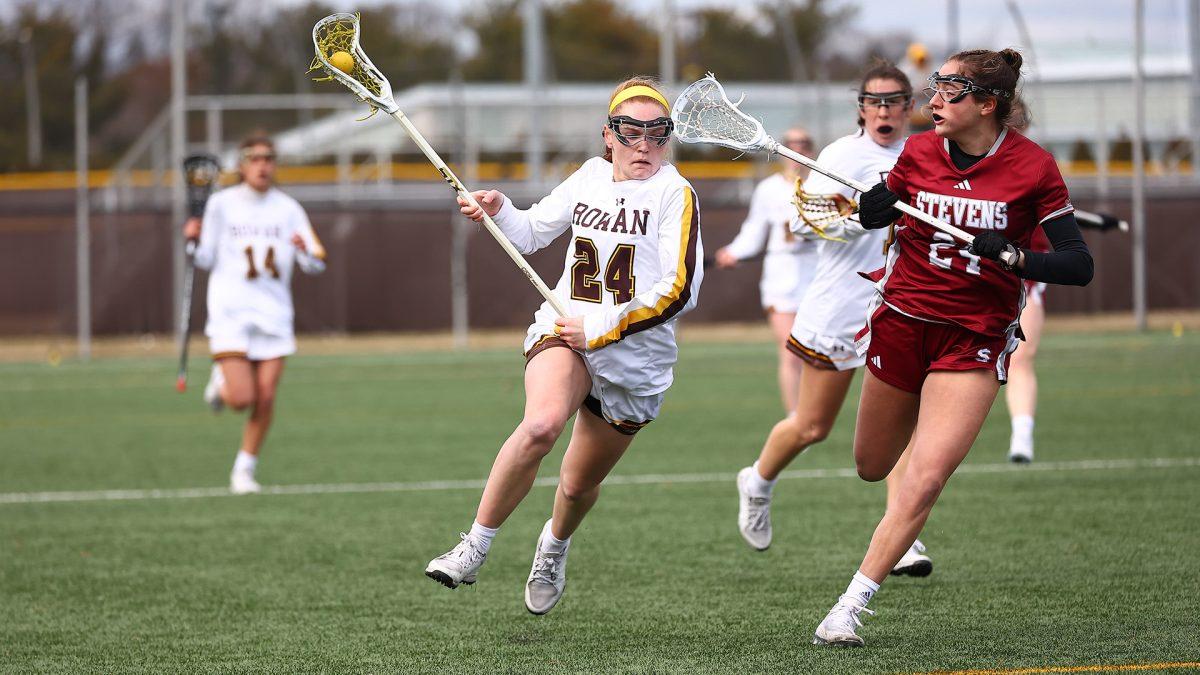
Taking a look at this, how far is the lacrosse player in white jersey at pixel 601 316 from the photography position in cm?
573

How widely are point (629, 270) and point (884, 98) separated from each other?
203 cm

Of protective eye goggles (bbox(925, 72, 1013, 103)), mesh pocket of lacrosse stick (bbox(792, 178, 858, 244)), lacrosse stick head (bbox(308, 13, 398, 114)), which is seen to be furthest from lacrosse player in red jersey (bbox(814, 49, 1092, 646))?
lacrosse stick head (bbox(308, 13, 398, 114))

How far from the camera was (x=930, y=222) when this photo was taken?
18.3 ft

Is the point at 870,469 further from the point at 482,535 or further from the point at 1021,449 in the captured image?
the point at 1021,449

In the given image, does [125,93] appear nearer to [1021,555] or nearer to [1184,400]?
[1184,400]

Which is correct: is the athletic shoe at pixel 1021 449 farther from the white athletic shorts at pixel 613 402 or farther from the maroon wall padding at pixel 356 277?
the maroon wall padding at pixel 356 277

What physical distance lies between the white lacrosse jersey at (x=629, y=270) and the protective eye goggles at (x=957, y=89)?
99 cm

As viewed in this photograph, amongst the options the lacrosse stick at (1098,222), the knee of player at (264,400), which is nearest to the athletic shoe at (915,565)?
the lacrosse stick at (1098,222)

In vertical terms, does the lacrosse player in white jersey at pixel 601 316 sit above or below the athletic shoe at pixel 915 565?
above

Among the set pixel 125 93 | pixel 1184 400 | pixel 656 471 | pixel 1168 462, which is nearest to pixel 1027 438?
pixel 1168 462

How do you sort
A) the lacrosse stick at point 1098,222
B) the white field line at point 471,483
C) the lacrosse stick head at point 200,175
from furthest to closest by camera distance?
the lacrosse stick head at point 200,175
the white field line at point 471,483
the lacrosse stick at point 1098,222

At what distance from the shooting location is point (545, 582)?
6211 millimetres

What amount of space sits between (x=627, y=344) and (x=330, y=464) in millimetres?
6077

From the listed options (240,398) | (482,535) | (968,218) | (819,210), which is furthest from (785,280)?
(482,535)
